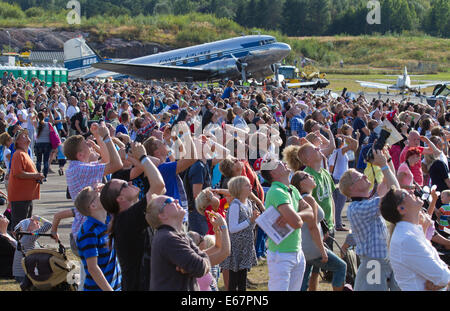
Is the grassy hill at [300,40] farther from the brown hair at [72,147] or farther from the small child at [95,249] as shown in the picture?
the small child at [95,249]

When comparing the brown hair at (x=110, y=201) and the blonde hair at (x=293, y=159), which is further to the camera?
the blonde hair at (x=293, y=159)

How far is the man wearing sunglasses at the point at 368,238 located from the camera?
527 centimetres

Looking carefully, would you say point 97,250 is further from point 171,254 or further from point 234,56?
point 234,56

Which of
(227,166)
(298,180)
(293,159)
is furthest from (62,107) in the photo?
(298,180)

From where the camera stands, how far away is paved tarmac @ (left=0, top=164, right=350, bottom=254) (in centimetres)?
943

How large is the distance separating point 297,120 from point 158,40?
75.3 m

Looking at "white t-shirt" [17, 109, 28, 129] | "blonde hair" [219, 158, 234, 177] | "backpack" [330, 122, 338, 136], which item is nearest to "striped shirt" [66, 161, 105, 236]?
"blonde hair" [219, 158, 234, 177]

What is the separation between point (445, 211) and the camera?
7762mm

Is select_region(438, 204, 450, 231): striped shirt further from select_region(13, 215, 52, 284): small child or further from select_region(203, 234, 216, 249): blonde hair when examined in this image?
select_region(13, 215, 52, 284): small child

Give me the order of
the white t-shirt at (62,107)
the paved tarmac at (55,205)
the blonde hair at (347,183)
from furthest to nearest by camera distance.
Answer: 1. the white t-shirt at (62,107)
2. the paved tarmac at (55,205)
3. the blonde hair at (347,183)

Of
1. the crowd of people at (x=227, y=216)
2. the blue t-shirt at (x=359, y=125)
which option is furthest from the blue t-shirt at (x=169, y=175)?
the blue t-shirt at (x=359, y=125)

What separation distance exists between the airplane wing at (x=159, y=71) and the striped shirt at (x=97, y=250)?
129 ft
